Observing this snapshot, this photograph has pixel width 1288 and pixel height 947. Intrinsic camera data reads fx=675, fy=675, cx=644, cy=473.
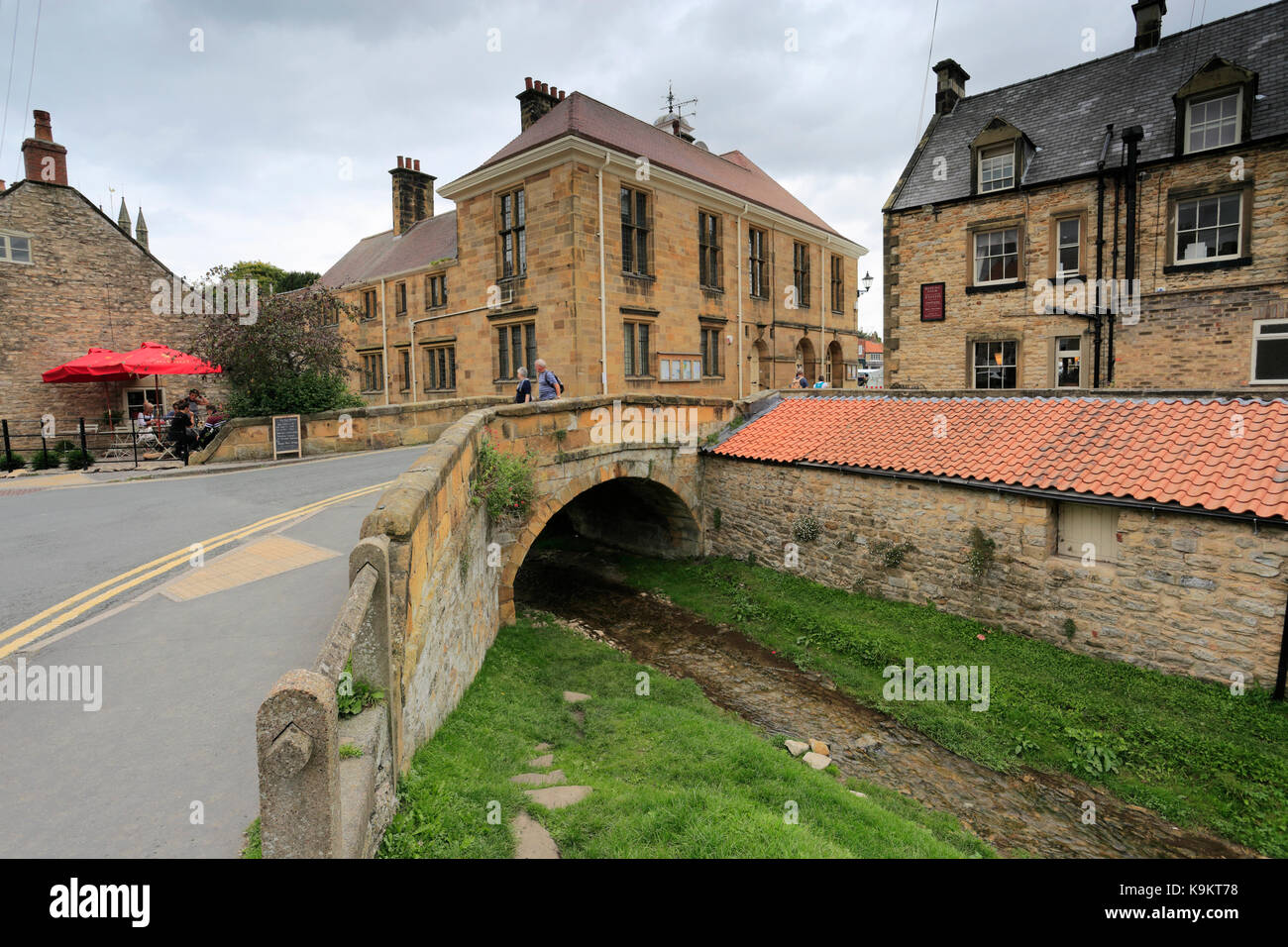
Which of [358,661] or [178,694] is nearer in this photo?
[358,661]

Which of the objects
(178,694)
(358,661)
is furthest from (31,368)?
(358,661)

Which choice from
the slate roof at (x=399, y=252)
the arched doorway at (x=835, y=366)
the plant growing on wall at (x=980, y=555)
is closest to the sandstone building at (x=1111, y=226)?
the plant growing on wall at (x=980, y=555)

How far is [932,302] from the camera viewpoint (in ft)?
68.0

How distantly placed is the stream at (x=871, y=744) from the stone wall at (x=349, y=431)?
558cm

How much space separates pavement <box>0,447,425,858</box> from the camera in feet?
11.3

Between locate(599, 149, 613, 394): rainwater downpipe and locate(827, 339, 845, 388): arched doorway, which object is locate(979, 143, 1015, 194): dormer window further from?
locate(827, 339, 845, 388): arched doorway

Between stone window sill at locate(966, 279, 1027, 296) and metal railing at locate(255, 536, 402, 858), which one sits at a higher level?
stone window sill at locate(966, 279, 1027, 296)

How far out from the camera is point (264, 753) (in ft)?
8.61

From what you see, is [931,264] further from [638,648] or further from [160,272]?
[160,272]

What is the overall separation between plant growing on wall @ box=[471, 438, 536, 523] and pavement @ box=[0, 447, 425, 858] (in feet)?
5.81

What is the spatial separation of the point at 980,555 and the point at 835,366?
22435 millimetres

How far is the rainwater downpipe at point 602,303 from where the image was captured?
64.0ft

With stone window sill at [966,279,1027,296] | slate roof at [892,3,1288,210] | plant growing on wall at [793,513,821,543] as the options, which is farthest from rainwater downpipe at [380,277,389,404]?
stone window sill at [966,279,1027,296]

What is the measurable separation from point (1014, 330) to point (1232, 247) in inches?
193
